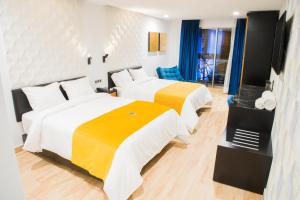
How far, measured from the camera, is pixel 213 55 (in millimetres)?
6930

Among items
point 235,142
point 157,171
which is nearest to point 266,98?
point 235,142

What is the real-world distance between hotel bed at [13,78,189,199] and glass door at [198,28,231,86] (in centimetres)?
457

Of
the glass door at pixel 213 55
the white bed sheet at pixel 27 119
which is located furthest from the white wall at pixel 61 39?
the glass door at pixel 213 55

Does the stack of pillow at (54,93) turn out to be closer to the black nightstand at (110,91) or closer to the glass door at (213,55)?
the black nightstand at (110,91)

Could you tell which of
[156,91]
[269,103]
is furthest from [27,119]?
[269,103]

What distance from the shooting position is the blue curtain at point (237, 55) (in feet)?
19.5

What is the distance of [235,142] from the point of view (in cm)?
229

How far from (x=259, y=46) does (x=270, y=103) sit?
2.58 m

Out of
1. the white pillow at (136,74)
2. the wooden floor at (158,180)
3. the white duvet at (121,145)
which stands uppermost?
the white pillow at (136,74)

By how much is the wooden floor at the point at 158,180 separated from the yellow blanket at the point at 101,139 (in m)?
0.27

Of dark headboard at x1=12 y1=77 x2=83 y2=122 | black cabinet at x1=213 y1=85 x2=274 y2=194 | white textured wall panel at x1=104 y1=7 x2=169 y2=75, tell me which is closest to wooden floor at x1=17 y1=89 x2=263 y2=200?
black cabinet at x1=213 y1=85 x2=274 y2=194

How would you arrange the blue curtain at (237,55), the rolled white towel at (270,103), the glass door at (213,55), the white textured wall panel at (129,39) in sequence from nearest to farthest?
the rolled white towel at (270,103), the white textured wall panel at (129,39), the blue curtain at (237,55), the glass door at (213,55)

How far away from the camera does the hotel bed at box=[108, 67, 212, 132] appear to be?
3713 mm

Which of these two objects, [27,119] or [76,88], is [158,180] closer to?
[27,119]
